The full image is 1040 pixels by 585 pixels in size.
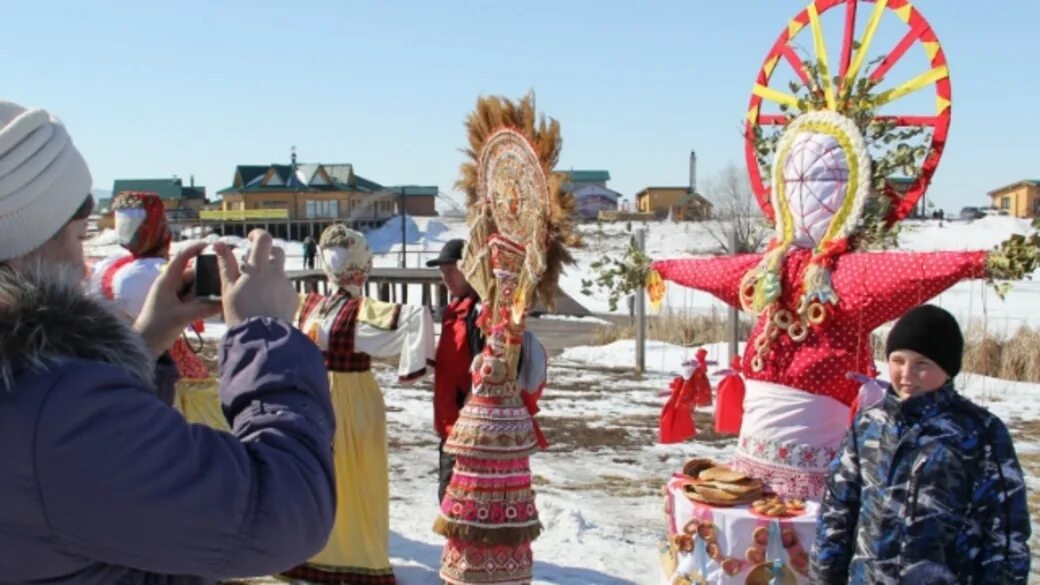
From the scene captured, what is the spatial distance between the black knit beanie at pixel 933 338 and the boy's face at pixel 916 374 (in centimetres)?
1

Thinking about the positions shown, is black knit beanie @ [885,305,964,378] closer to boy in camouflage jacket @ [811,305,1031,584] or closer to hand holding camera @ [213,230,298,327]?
boy in camouflage jacket @ [811,305,1031,584]

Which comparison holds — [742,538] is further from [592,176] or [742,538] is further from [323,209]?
[592,176]

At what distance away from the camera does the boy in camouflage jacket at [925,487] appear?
9.64 feet

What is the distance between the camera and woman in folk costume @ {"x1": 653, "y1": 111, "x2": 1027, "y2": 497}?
4051 millimetres

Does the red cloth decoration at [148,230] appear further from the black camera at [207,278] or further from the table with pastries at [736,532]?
the black camera at [207,278]

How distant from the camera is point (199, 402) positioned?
4.83 m

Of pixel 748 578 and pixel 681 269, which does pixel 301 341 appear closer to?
pixel 748 578

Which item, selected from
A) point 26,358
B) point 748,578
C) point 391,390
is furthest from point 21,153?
point 391,390

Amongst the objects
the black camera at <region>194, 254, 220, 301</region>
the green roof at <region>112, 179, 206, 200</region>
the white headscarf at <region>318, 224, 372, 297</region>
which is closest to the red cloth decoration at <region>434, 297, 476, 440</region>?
the white headscarf at <region>318, 224, 372, 297</region>

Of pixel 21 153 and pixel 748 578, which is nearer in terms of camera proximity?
pixel 21 153

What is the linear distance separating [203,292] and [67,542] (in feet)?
1.77

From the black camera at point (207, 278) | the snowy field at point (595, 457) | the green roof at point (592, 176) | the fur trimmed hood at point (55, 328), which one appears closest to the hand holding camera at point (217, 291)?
the black camera at point (207, 278)

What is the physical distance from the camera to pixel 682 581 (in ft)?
13.7

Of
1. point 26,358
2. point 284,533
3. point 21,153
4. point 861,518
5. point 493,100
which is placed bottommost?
point 861,518
